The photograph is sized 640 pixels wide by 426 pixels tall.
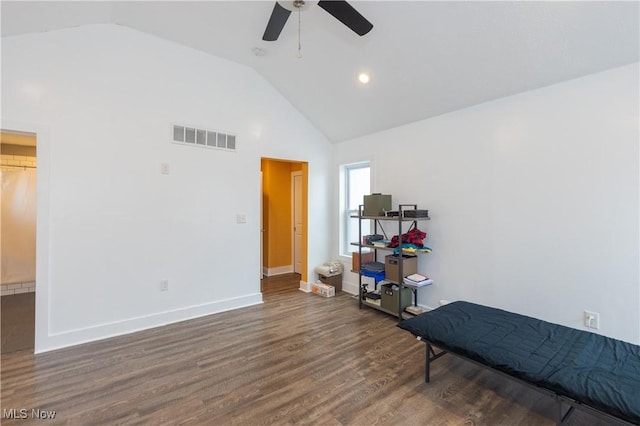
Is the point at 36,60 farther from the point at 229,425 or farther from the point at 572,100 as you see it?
the point at 572,100

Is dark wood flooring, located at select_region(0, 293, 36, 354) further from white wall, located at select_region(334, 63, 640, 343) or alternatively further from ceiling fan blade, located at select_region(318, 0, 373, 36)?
white wall, located at select_region(334, 63, 640, 343)

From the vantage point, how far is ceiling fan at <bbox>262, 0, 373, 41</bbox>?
1.89 meters

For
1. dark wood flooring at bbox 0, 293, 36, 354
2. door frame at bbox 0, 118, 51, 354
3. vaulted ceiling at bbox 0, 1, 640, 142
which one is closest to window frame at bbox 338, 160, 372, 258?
vaulted ceiling at bbox 0, 1, 640, 142

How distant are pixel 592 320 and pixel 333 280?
9.82 feet

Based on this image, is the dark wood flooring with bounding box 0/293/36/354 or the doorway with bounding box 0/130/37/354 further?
the doorway with bounding box 0/130/37/354

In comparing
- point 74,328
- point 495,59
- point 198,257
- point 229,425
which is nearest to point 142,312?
point 74,328

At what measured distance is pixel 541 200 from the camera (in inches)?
103

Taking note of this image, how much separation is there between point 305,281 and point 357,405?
2.74 metres

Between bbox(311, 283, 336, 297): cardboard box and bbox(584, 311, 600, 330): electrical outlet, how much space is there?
9.35ft

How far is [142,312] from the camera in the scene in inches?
124

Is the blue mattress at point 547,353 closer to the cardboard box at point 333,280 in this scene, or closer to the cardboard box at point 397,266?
the cardboard box at point 397,266

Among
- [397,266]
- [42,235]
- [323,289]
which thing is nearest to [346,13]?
[397,266]

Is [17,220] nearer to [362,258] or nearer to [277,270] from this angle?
[277,270]

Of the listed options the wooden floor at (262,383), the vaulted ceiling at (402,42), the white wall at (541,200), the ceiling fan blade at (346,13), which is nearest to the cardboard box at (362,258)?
the white wall at (541,200)
